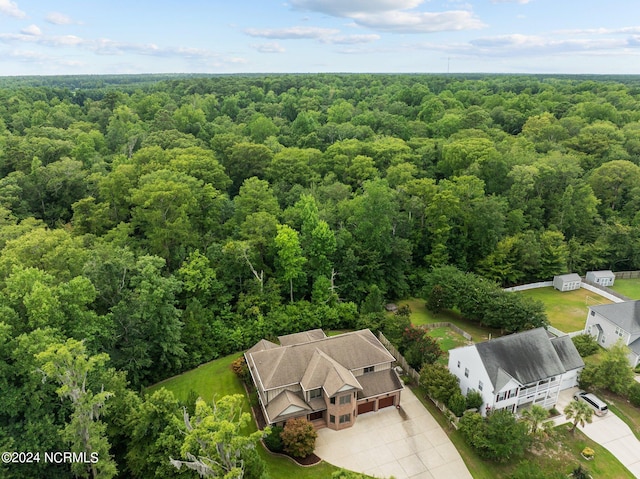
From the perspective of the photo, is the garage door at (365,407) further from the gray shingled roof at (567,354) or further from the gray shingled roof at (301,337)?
the gray shingled roof at (567,354)

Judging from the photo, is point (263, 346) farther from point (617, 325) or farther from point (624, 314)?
point (624, 314)

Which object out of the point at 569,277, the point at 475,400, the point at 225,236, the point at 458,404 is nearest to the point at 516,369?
the point at 475,400

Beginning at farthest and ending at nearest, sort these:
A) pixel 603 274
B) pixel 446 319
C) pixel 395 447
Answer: pixel 603 274 < pixel 446 319 < pixel 395 447

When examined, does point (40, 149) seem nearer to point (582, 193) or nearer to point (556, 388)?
point (556, 388)

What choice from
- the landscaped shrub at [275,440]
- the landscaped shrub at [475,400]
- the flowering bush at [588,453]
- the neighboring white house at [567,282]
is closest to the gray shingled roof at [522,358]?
the landscaped shrub at [475,400]

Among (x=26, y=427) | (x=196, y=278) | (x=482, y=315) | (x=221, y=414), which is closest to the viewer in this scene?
(x=221, y=414)

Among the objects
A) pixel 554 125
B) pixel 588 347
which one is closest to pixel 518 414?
pixel 588 347
